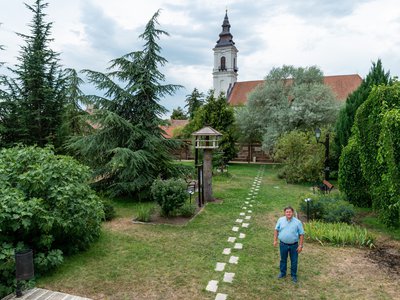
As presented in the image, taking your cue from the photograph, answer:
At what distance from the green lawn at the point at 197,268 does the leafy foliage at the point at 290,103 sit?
1220 centimetres

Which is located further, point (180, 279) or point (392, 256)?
point (392, 256)

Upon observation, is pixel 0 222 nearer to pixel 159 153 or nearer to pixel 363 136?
pixel 159 153

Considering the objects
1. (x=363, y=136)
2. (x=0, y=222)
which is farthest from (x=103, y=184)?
(x=363, y=136)

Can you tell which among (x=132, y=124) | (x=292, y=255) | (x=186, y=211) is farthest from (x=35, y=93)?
(x=292, y=255)

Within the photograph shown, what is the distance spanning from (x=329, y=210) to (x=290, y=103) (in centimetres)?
1336

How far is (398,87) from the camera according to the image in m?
6.55

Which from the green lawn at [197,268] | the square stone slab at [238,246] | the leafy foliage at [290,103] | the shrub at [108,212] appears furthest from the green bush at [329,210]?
the leafy foliage at [290,103]

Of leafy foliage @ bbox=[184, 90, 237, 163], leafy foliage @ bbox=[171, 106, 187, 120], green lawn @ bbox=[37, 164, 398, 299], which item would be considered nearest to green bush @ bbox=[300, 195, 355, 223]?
green lawn @ bbox=[37, 164, 398, 299]

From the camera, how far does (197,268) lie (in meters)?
4.93

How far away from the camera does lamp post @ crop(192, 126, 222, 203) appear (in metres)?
9.57

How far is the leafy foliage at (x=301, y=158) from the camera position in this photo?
44.5 ft

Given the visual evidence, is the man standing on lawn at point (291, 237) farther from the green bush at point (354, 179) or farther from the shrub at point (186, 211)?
the green bush at point (354, 179)

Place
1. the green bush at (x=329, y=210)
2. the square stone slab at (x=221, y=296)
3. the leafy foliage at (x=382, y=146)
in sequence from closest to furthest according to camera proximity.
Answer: the square stone slab at (x=221, y=296) → the leafy foliage at (x=382, y=146) → the green bush at (x=329, y=210)

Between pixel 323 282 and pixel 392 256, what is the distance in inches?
81.4
